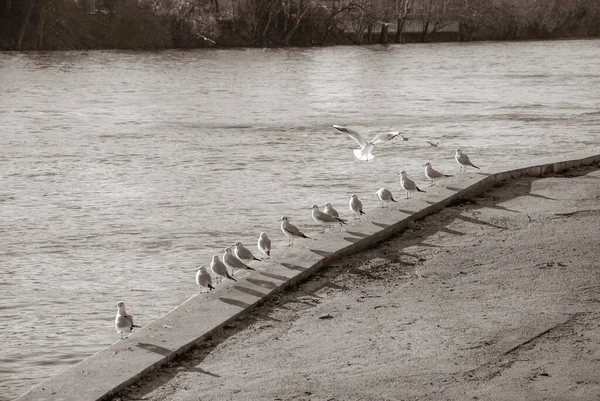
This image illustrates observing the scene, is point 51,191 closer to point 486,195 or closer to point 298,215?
point 298,215

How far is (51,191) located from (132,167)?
2384 mm

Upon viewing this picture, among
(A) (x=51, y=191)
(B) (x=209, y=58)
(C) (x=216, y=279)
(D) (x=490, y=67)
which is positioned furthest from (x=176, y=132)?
(B) (x=209, y=58)

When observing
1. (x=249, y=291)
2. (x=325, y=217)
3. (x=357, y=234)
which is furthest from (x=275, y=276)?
(x=325, y=217)

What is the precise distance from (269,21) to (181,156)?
43150 millimetres

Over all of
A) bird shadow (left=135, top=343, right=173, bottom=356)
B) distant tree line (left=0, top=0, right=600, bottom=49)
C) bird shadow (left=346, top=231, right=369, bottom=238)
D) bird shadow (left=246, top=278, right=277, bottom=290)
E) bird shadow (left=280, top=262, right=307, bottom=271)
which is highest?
bird shadow (left=346, top=231, right=369, bottom=238)

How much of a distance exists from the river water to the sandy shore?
51.3 inches

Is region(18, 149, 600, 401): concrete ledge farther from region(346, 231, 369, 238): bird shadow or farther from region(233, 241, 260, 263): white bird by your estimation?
region(233, 241, 260, 263): white bird

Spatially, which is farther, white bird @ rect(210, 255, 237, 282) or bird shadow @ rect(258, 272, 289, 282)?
white bird @ rect(210, 255, 237, 282)

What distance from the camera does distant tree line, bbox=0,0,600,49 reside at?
2106 inches

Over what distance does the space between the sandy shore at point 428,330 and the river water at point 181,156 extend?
51.3 inches

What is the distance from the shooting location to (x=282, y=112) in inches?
960

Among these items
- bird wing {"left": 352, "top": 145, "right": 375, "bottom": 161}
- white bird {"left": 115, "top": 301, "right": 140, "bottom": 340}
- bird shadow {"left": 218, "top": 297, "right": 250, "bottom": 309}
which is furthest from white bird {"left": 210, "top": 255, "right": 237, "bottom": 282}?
bird wing {"left": 352, "top": 145, "right": 375, "bottom": 161}

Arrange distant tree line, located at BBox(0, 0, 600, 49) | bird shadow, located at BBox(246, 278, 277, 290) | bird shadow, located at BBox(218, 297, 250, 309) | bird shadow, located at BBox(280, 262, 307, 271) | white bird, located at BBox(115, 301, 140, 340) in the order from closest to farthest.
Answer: bird shadow, located at BBox(218, 297, 250, 309) < white bird, located at BBox(115, 301, 140, 340) < bird shadow, located at BBox(246, 278, 277, 290) < bird shadow, located at BBox(280, 262, 307, 271) < distant tree line, located at BBox(0, 0, 600, 49)

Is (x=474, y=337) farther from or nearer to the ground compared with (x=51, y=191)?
farther from the ground
